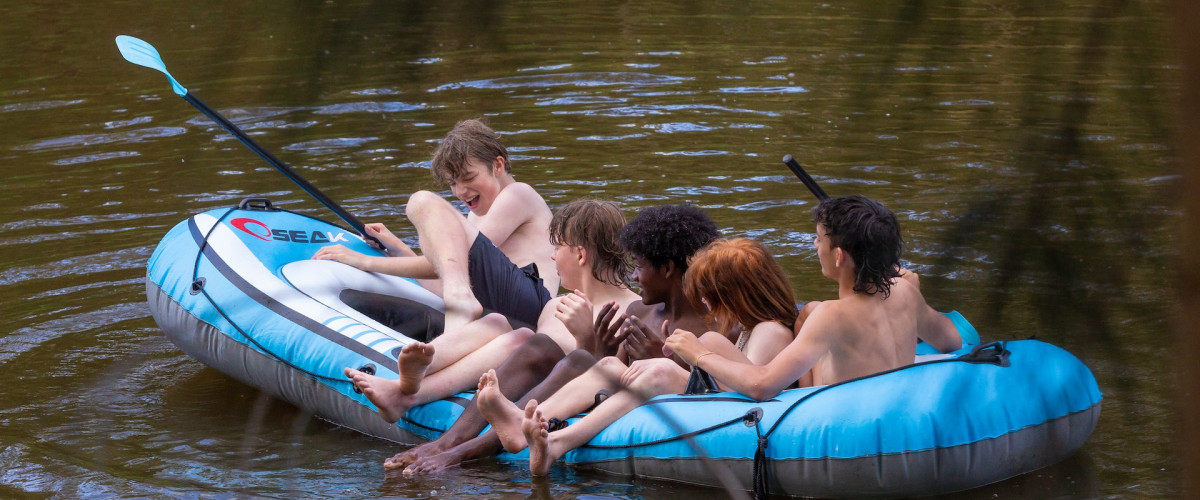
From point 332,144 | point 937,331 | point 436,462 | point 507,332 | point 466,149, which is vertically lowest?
point 436,462

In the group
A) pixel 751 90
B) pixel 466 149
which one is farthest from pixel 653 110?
pixel 466 149

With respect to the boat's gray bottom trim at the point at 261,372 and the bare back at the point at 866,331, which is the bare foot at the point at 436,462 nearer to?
the boat's gray bottom trim at the point at 261,372

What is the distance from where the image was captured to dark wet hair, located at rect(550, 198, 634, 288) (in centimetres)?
404

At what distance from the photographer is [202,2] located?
89 cm

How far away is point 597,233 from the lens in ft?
13.2

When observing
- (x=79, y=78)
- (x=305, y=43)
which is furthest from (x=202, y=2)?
(x=79, y=78)

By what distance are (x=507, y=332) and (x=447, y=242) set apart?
39cm

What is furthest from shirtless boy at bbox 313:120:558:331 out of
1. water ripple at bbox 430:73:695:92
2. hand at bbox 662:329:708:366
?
water ripple at bbox 430:73:695:92

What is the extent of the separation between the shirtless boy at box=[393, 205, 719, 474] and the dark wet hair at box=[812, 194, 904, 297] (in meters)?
0.61

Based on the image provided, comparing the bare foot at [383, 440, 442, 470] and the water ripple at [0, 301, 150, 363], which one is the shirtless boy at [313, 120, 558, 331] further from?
the water ripple at [0, 301, 150, 363]

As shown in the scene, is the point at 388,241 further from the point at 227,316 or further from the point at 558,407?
the point at 558,407

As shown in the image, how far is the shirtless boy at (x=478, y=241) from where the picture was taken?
416 cm

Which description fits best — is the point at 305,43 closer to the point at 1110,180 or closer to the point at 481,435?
the point at 1110,180

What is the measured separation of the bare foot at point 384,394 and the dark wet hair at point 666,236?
0.93 meters
